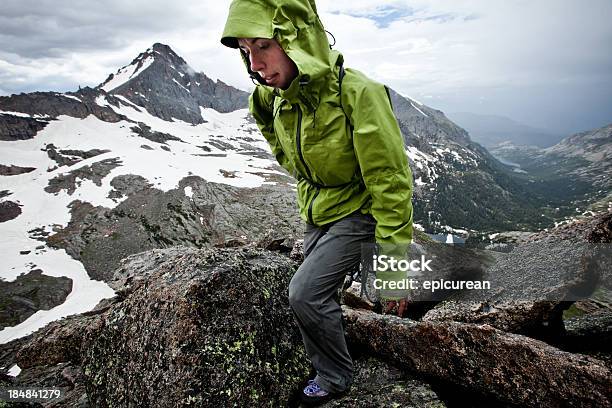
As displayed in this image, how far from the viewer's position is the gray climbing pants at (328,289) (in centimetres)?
540

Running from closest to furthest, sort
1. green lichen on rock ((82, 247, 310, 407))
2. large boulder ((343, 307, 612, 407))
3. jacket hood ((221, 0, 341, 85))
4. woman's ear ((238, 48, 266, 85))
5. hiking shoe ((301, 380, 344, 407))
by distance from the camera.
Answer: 1. jacket hood ((221, 0, 341, 85))
2. large boulder ((343, 307, 612, 407))
3. woman's ear ((238, 48, 266, 85))
4. green lichen on rock ((82, 247, 310, 407))
5. hiking shoe ((301, 380, 344, 407))

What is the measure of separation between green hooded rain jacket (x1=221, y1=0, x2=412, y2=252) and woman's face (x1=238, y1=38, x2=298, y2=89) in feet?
0.53

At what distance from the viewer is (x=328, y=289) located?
547cm

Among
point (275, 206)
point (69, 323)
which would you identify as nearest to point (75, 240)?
point (275, 206)

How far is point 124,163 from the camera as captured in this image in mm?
149750

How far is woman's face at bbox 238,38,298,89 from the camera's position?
503 cm

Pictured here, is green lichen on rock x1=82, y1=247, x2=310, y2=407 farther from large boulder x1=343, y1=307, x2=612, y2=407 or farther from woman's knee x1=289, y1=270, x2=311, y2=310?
large boulder x1=343, y1=307, x2=612, y2=407

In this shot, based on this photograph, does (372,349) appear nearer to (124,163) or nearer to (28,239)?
(28,239)

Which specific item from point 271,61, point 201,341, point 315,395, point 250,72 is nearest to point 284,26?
point 271,61

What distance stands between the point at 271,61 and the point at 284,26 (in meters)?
0.49

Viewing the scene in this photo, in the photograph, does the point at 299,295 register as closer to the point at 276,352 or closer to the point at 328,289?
the point at 328,289

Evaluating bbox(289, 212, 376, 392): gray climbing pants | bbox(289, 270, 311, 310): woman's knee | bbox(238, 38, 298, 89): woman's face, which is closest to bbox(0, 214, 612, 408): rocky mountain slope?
bbox(289, 212, 376, 392): gray climbing pants

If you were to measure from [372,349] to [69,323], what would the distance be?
7.88 m

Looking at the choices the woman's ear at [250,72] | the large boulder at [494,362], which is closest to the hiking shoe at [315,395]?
the large boulder at [494,362]
